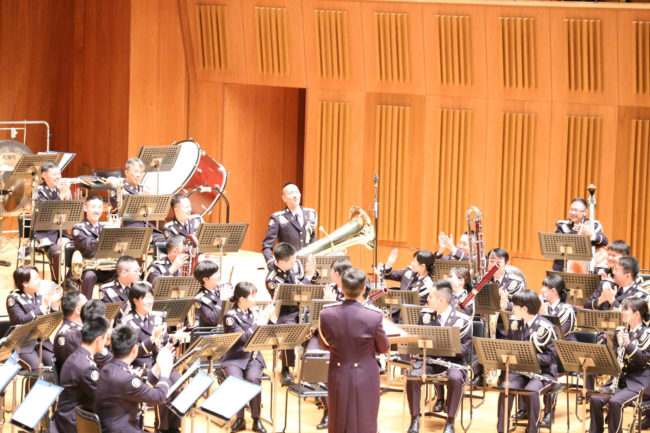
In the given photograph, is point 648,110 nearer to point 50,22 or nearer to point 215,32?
point 215,32

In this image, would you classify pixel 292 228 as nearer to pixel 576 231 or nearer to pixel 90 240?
pixel 90 240

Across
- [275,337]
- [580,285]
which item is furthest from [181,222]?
[580,285]

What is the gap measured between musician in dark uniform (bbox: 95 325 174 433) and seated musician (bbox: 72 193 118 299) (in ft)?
12.5

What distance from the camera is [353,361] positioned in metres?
6.95

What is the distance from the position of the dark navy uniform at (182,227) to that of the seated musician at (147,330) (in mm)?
2522

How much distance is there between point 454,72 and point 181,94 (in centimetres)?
435

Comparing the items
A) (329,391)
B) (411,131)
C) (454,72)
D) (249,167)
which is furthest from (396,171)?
(329,391)

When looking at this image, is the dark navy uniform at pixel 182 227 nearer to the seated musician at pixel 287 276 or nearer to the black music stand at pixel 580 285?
the seated musician at pixel 287 276

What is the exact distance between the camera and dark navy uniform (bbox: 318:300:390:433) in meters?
6.87

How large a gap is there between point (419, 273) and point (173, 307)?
2899 mm

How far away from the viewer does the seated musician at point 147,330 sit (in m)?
7.79

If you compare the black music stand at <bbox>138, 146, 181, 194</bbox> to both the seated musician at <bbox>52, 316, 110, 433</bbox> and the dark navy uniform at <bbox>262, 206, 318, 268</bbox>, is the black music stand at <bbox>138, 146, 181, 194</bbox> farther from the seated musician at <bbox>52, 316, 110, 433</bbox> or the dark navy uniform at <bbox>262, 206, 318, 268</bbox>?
the seated musician at <bbox>52, 316, 110, 433</bbox>

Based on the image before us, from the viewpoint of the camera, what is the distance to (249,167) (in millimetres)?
15719

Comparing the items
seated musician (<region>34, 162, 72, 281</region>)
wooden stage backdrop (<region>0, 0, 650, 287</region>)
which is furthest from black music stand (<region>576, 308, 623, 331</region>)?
seated musician (<region>34, 162, 72, 281</region>)
